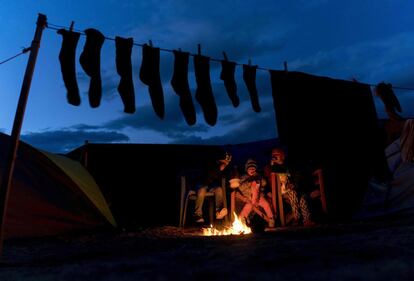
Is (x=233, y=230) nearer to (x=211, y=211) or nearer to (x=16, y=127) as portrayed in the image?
(x=211, y=211)

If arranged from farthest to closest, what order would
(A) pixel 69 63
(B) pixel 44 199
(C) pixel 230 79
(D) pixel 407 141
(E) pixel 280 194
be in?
(E) pixel 280 194
(D) pixel 407 141
(B) pixel 44 199
(C) pixel 230 79
(A) pixel 69 63

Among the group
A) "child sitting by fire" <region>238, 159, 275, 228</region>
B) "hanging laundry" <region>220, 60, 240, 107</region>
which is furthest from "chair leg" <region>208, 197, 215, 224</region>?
"hanging laundry" <region>220, 60, 240, 107</region>

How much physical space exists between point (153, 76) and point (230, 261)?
2414mm

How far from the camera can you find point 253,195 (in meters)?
6.36

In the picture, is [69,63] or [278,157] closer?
[69,63]

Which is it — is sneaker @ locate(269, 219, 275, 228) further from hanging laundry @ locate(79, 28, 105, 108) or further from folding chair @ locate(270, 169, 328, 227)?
hanging laundry @ locate(79, 28, 105, 108)

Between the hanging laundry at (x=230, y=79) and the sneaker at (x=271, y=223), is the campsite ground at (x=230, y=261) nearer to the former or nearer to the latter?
the hanging laundry at (x=230, y=79)

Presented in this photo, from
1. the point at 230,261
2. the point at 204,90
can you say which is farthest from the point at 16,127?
the point at 230,261

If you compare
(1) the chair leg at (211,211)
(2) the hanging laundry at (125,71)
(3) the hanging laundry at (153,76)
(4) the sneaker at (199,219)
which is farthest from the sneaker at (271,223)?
(2) the hanging laundry at (125,71)

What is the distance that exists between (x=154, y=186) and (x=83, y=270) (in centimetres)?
576

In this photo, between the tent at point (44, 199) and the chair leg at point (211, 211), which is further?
the chair leg at point (211, 211)

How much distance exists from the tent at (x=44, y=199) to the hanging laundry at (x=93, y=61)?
2.52m

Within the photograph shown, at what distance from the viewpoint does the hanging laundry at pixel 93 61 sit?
13.1 ft

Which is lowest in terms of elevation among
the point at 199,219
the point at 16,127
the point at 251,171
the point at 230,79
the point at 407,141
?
the point at 199,219
